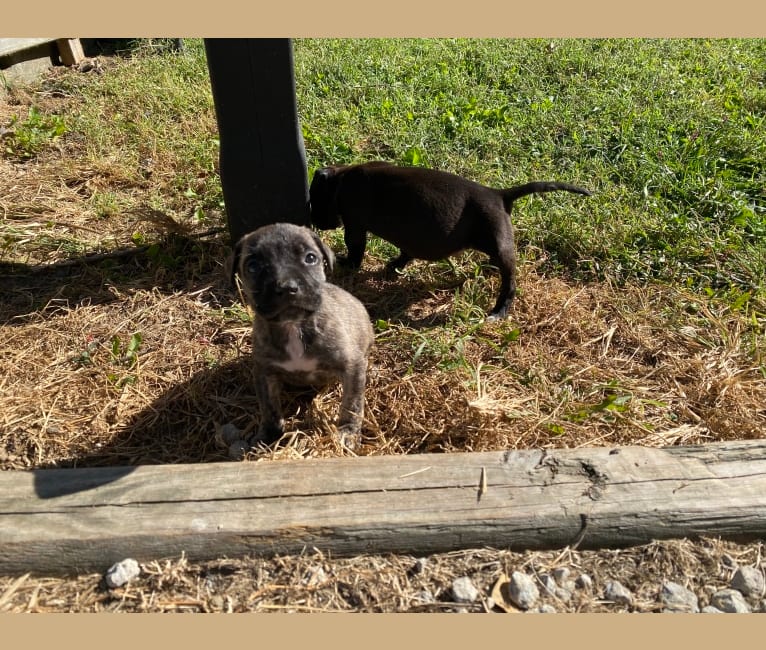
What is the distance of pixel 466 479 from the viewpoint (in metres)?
3.21

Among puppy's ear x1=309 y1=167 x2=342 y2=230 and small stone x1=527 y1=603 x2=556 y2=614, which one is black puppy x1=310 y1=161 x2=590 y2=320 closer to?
puppy's ear x1=309 y1=167 x2=342 y2=230

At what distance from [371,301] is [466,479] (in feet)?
7.79

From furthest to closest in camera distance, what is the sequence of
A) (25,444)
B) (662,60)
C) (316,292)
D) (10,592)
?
(662,60) < (25,444) < (316,292) < (10,592)

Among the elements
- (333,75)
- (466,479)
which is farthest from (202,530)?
(333,75)

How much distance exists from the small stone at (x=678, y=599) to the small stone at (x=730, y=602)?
0.29ft

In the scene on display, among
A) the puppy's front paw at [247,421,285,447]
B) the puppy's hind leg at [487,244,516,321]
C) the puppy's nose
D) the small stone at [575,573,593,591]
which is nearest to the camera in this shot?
the small stone at [575,573,593,591]

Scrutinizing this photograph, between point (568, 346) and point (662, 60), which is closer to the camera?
point (568, 346)

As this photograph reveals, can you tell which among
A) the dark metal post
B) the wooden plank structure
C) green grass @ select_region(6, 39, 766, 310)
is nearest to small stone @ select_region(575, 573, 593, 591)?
green grass @ select_region(6, 39, 766, 310)

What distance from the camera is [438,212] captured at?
16.1 feet

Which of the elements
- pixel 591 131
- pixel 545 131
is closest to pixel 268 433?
pixel 545 131

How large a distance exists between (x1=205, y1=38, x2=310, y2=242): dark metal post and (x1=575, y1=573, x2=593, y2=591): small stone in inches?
146

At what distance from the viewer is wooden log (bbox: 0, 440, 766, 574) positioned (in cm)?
299

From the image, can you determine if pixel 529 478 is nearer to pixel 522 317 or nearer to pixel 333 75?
pixel 522 317

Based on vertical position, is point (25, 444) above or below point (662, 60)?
below
